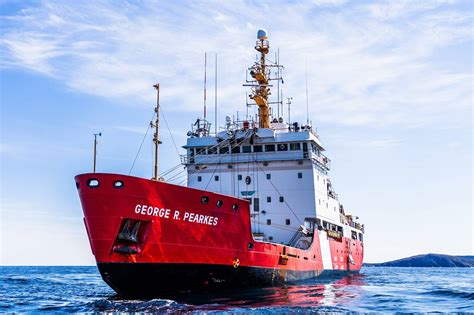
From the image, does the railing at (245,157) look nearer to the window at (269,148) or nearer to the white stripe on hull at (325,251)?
the window at (269,148)

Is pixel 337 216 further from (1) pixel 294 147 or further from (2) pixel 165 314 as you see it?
(2) pixel 165 314

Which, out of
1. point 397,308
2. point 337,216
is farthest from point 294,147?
point 397,308

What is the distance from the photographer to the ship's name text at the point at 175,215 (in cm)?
1748

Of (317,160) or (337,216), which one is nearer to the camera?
(317,160)

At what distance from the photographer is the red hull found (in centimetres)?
1741

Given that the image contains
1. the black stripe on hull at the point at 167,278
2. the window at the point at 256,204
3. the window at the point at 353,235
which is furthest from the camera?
the window at the point at 353,235

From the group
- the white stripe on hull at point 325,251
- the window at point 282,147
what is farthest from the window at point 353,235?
the window at point 282,147

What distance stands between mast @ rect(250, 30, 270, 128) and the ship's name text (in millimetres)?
13171

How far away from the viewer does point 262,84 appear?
104ft

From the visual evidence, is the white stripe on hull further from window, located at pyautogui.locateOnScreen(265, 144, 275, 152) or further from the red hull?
the red hull

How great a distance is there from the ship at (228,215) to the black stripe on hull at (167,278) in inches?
1.4

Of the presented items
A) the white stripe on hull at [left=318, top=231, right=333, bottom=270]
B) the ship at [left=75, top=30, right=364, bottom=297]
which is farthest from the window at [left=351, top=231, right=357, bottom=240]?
the white stripe on hull at [left=318, top=231, right=333, bottom=270]

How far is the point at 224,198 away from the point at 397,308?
23.1ft

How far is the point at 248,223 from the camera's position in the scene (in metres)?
20.4
